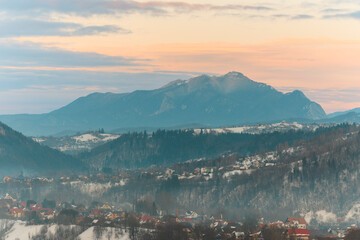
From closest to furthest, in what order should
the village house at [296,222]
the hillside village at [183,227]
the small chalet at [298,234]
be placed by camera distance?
the small chalet at [298,234]
the hillside village at [183,227]
the village house at [296,222]

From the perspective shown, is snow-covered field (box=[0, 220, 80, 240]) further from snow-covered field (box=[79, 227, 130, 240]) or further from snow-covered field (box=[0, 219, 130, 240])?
snow-covered field (box=[79, 227, 130, 240])

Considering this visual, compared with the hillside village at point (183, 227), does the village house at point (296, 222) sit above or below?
below

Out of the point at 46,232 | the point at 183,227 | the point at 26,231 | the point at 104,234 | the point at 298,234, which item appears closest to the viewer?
the point at 298,234

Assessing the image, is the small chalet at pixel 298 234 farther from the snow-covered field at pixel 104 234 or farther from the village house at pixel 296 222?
the snow-covered field at pixel 104 234

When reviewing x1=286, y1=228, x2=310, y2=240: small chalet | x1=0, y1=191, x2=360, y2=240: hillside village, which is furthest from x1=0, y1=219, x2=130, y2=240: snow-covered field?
x1=286, y1=228, x2=310, y2=240: small chalet

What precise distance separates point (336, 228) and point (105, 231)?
55317 millimetres

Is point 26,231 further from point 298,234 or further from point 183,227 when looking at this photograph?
point 298,234

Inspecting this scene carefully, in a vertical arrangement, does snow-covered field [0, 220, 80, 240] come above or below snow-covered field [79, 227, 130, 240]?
below

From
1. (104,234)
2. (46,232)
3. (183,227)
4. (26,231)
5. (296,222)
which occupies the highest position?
(183,227)

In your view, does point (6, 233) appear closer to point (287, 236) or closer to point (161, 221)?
point (161, 221)

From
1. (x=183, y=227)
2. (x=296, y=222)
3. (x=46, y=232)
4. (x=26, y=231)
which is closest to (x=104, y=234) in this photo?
(x=183, y=227)

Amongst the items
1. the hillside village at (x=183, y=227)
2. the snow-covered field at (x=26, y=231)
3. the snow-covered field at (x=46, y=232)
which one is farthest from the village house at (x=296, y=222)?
the snow-covered field at (x=26, y=231)

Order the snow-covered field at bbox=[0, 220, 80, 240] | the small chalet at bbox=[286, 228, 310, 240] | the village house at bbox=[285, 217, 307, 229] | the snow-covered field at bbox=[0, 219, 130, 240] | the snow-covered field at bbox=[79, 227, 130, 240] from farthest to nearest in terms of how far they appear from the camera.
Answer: the village house at bbox=[285, 217, 307, 229] < the snow-covered field at bbox=[0, 220, 80, 240] < the snow-covered field at bbox=[0, 219, 130, 240] < the snow-covered field at bbox=[79, 227, 130, 240] < the small chalet at bbox=[286, 228, 310, 240]

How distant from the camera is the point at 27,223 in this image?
19562 centimetres
